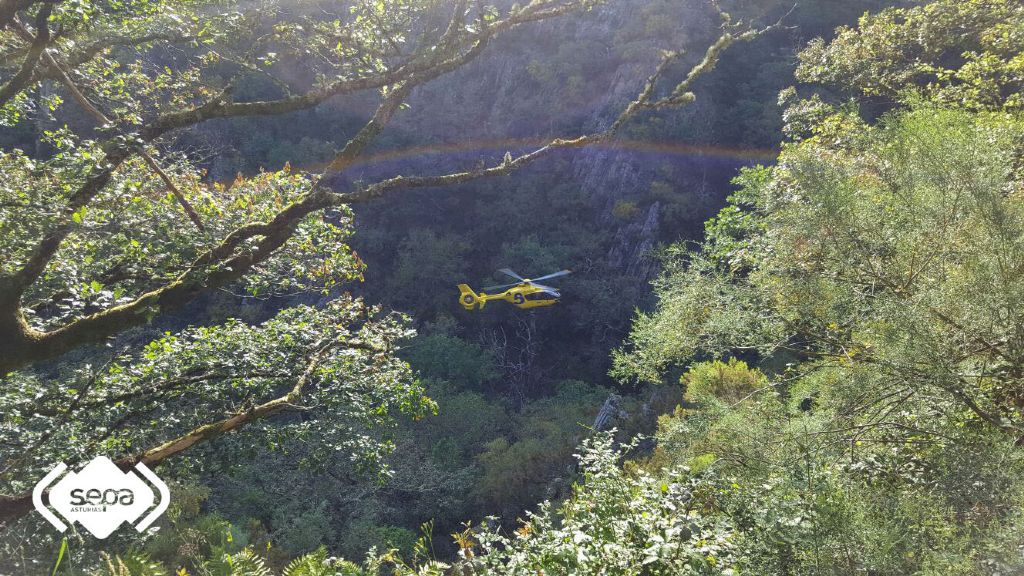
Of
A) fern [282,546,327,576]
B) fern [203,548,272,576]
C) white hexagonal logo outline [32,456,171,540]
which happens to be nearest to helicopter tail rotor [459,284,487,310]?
fern [203,548,272,576]

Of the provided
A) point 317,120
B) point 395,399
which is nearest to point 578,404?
point 395,399

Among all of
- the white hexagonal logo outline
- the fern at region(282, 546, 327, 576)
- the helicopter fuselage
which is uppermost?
the white hexagonal logo outline

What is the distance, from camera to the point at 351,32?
16.4 ft

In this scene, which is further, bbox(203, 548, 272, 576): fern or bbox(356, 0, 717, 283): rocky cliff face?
bbox(356, 0, 717, 283): rocky cliff face

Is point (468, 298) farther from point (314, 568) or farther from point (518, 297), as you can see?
point (314, 568)

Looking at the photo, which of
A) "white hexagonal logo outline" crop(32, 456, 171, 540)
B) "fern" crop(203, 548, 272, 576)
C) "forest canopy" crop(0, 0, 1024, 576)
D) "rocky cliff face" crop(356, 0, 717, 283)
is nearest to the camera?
"forest canopy" crop(0, 0, 1024, 576)

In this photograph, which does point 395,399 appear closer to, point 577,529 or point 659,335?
point 577,529

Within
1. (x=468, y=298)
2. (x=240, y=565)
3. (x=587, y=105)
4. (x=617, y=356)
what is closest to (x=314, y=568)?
(x=240, y=565)

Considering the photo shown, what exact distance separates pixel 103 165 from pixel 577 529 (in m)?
3.51

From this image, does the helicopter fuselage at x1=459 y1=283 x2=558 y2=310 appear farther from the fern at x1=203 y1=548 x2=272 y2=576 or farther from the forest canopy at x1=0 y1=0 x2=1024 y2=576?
the fern at x1=203 y1=548 x2=272 y2=576

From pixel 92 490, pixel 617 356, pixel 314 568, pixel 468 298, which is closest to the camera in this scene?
pixel 314 568

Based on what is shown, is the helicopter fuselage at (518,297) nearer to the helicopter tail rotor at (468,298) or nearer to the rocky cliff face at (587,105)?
the helicopter tail rotor at (468,298)

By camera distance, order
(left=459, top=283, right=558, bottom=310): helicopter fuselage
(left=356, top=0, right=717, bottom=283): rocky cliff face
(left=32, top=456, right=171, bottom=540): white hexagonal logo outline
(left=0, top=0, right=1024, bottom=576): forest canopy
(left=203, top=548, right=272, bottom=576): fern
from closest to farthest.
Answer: (left=0, top=0, right=1024, bottom=576): forest canopy < (left=203, top=548, right=272, bottom=576): fern < (left=32, top=456, right=171, bottom=540): white hexagonal logo outline < (left=459, top=283, right=558, bottom=310): helicopter fuselage < (left=356, top=0, right=717, bottom=283): rocky cliff face

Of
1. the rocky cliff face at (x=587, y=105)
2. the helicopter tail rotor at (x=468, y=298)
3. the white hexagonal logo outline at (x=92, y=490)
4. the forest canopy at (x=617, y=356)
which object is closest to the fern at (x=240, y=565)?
the forest canopy at (x=617, y=356)
